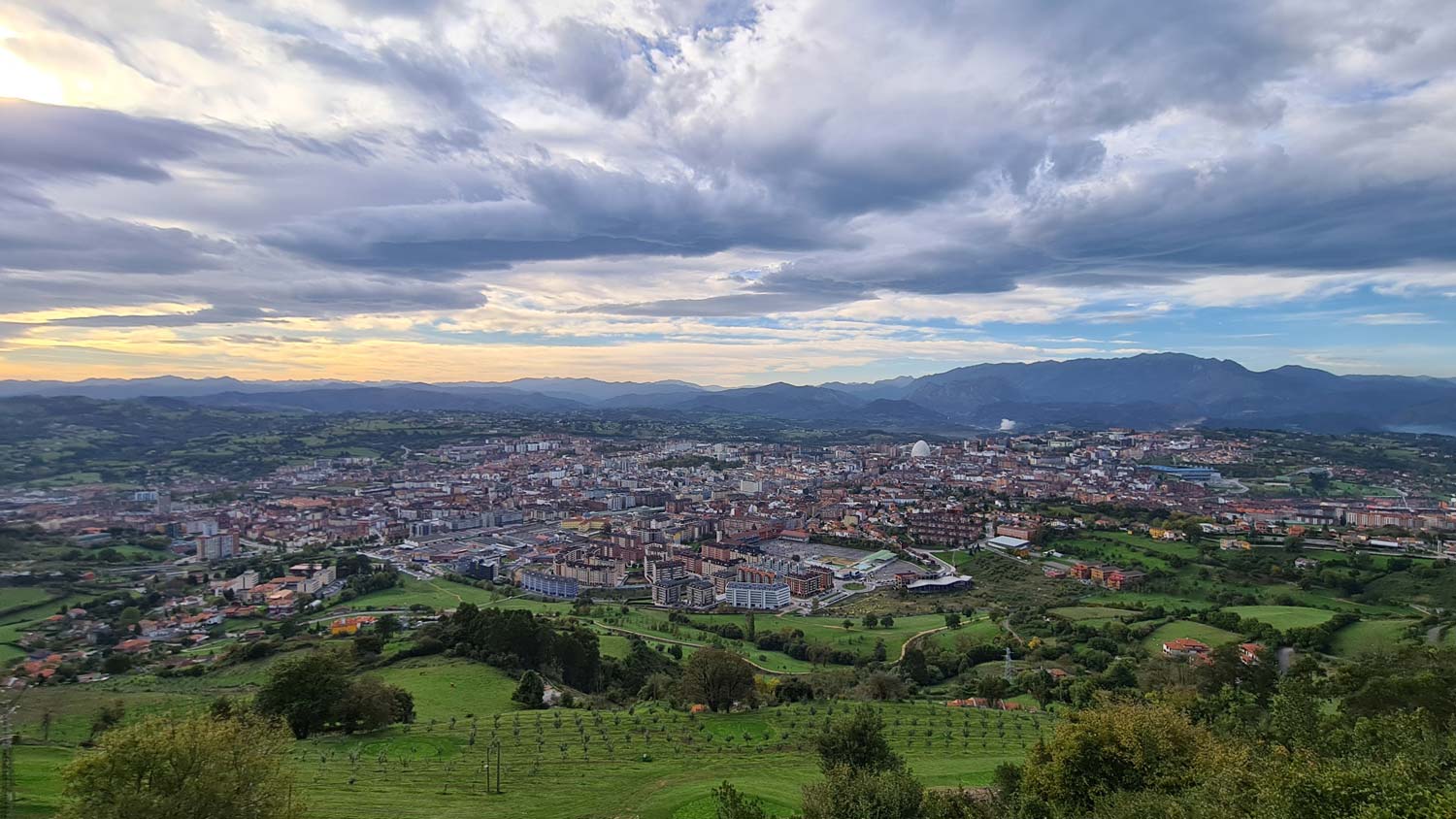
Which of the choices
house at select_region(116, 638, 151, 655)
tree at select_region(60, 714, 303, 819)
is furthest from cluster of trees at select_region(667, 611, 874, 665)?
tree at select_region(60, 714, 303, 819)

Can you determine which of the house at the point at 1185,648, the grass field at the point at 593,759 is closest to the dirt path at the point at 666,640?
the grass field at the point at 593,759

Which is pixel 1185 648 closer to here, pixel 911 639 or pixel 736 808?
pixel 911 639

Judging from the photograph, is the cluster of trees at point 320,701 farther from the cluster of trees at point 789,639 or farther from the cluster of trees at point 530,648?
the cluster of trees at point 789,639

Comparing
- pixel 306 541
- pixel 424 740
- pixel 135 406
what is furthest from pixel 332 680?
pixel 135 406

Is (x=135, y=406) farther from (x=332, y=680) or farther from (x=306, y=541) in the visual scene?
(x=332, y=680)

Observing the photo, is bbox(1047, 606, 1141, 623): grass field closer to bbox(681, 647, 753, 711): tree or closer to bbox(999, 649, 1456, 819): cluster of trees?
bbox(999, 649, 1456, 819): cluster of trees
